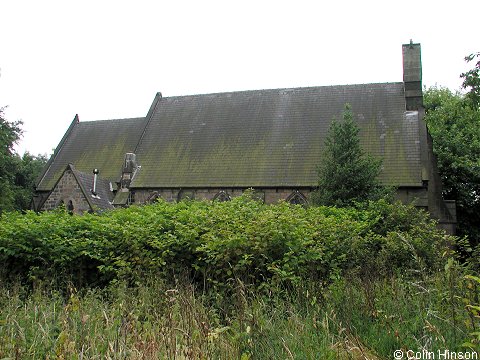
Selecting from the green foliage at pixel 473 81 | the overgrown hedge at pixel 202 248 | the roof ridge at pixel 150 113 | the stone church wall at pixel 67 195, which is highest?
the roof ridge at pixel 150 113

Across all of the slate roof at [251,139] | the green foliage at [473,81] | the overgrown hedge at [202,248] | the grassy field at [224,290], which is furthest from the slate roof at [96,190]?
the green foliage at [473,81]

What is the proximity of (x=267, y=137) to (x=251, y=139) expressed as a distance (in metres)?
0.91

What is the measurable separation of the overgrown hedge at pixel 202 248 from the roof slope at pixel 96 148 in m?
18.5

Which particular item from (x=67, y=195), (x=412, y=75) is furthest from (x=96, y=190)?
(x=412, y=75)

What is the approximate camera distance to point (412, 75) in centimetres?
2459

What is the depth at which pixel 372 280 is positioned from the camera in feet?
21.4

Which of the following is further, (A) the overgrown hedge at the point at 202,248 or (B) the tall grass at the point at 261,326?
(A) the overgrown hedge at the point at 202,248

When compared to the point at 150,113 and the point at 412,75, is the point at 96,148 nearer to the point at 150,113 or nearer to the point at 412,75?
the point at 150,113

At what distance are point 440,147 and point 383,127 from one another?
8.67 metres

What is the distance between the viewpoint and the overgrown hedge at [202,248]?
264 inches

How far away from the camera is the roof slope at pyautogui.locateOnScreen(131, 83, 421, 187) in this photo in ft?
73.6

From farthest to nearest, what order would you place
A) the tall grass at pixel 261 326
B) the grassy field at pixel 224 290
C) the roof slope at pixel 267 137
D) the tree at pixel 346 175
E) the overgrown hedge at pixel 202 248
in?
1. the roof slope at pixel 267 137
2. the tree at pixel 346 175
3. the overgrown hedge at pixel 202 248
4. the grassy field at pixel 224 290
5. the tall grass at pixel 261 326

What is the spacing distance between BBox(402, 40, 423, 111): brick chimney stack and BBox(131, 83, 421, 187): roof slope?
47cm

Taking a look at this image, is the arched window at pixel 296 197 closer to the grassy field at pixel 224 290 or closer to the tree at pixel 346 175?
the tree at pixel 346 175
